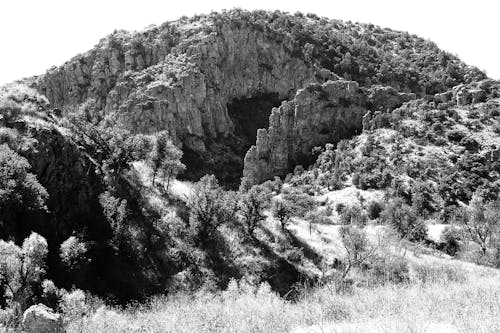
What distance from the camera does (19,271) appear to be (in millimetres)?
20234

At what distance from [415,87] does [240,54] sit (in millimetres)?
56227

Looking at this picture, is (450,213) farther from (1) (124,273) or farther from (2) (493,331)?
(2) (493,331)

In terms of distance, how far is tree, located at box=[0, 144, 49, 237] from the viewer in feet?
82.4

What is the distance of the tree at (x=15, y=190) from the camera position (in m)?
25.1

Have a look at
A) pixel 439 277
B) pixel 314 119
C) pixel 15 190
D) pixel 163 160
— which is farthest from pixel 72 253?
pixel 314 119

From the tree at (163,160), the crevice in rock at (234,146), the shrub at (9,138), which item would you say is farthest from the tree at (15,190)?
the crevice in rock at (234,146)

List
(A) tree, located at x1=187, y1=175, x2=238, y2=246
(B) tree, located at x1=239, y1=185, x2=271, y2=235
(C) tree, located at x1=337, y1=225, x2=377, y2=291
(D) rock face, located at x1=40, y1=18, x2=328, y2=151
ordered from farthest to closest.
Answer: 1. (D) rock face, located at x1=40, y1=18, x2=328, y2=151
2. (B) tree, located at x1=239, y1=185, x2=271, y2=235
3. (A) tree, located at x1=187, y1=175, x2=238, y2=246
4. (C) tree, located at x1=337, y1=225, x2=377, y2=291

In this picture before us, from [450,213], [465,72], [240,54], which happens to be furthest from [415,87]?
[450,213]

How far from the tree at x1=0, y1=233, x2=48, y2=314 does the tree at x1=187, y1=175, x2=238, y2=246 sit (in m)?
17.3

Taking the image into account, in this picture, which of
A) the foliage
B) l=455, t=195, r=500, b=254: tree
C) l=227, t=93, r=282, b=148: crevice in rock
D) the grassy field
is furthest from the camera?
l=227, t=93, r=282, b=148: crevice in rock

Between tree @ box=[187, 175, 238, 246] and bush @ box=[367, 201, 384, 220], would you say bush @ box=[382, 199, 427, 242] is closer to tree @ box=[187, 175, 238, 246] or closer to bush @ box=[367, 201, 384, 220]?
bush @ box=[367, 201, 384, 220]

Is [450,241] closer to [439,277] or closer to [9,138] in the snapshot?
[439,277]

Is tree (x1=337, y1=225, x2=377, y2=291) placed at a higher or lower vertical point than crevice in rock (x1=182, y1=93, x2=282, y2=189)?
lower

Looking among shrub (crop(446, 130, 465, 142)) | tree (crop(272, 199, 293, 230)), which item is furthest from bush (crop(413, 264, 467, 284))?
shrub (crop(446, 130, 465, 142))
